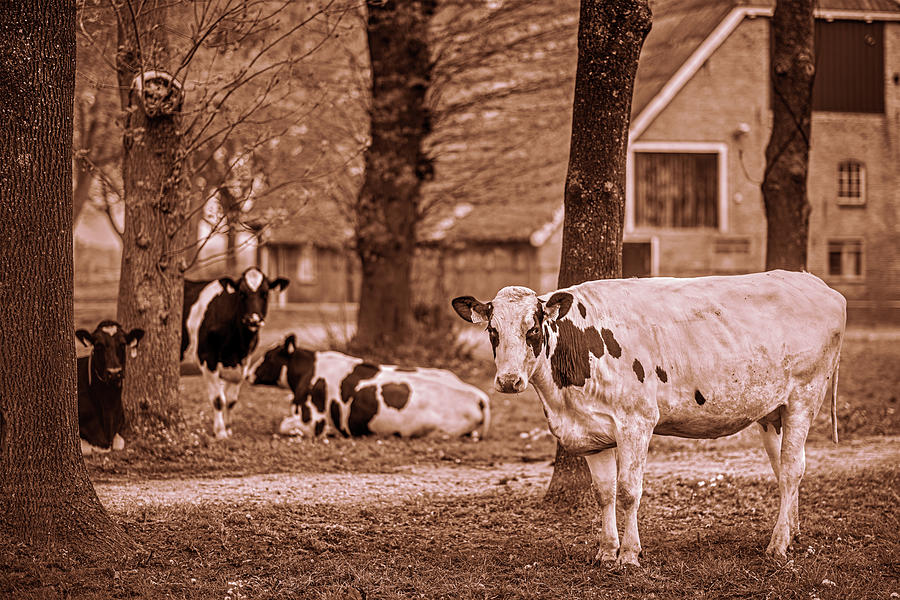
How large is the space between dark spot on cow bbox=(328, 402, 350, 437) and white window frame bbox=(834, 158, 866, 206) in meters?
31.2

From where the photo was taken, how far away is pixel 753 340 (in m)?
8.37

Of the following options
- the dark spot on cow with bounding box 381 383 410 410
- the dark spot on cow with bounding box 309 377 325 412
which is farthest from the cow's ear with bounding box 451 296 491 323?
the dark spot on cow with bounding box 309 377 325 412

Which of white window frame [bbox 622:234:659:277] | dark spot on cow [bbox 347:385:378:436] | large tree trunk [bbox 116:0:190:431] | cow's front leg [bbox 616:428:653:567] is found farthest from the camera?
white window frame [bbox 622:234:659:277]

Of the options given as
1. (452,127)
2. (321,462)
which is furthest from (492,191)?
(321,462)

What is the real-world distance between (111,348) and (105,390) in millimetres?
558

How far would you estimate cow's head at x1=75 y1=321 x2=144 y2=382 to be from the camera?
11.7 metres

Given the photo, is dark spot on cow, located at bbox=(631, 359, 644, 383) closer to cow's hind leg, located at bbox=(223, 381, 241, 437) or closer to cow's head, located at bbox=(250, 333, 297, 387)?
Answer: cow's hind leg, located at bbox=(223, 381, 241, 437)

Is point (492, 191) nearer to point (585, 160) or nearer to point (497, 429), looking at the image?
point (497, 429)

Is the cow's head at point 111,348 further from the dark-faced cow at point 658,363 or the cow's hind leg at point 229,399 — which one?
the dark-faced cow at point 658,363

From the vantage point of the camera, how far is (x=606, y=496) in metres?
8.05

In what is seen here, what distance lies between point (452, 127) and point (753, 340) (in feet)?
46.2

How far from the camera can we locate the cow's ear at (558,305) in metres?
7.80

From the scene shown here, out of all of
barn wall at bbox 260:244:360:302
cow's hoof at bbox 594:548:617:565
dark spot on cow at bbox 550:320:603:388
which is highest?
barn wall at bbox 260:244:360:302

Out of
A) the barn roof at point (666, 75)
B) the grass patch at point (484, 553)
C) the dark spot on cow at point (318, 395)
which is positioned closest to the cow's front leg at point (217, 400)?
the dark spot on cow at point (318, 395)
